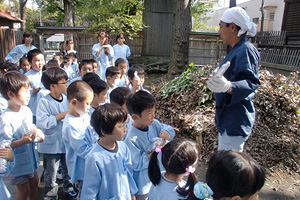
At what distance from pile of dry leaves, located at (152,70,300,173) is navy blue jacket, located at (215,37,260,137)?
1.78m

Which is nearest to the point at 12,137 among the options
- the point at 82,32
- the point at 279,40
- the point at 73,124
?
the point at 73,124

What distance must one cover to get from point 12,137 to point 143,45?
1060cm

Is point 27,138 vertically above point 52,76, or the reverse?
point 52,76

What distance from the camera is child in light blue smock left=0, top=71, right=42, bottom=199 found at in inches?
85.9

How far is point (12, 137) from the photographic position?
87.5 inches

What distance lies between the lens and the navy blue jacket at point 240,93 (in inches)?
82.0

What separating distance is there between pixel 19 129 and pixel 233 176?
1.91 m

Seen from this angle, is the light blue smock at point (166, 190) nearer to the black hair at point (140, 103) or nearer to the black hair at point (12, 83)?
the black hair at point (140, 103)

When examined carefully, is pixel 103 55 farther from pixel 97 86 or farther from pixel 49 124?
pixel 49 124

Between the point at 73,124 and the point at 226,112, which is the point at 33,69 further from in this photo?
the point at 226,112

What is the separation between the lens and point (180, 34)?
7.44 meters

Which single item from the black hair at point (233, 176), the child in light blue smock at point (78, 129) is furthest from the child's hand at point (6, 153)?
the black hair at point (233, 176)

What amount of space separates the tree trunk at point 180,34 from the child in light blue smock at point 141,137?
17.9ft

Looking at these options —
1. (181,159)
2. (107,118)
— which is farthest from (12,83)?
(181,159)
